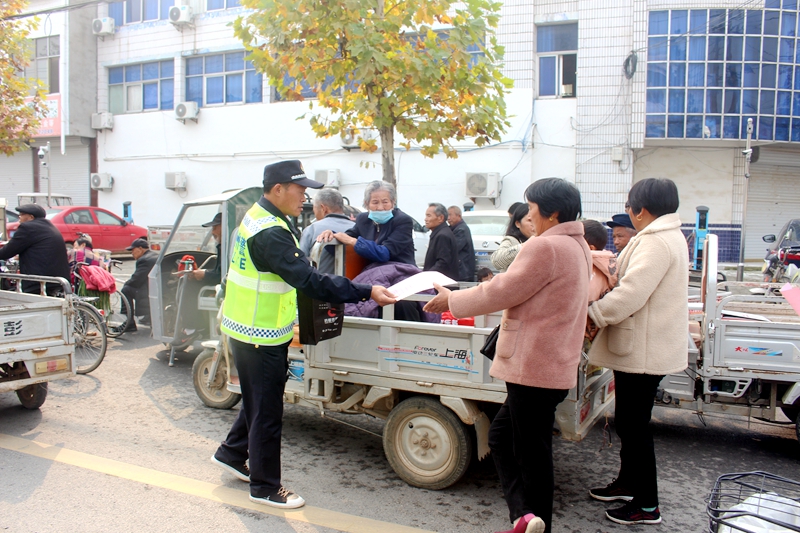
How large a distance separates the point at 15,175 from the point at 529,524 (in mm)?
28225

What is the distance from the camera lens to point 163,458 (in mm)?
4367

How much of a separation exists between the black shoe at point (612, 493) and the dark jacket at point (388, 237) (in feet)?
6.73

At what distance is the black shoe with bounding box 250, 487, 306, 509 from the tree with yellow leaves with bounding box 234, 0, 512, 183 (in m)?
4.72

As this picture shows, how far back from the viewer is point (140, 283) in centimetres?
854

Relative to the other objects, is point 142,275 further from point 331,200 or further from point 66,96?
point 66,96

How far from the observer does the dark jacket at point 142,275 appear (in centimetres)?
851

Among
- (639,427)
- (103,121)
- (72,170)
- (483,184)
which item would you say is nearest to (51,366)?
(639,427)

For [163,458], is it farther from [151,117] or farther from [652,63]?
[151,117]

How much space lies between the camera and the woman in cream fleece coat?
3.26 m

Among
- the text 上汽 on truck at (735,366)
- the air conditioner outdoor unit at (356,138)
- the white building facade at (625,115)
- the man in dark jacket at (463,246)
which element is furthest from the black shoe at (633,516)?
the air conditioner outdoor unit at (356,138)

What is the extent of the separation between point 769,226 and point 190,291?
60.8 ft

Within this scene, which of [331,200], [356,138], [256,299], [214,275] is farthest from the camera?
[356,138]

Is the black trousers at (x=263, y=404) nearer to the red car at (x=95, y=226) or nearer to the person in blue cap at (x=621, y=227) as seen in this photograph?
the person in blue cap at (x=621, y=227)

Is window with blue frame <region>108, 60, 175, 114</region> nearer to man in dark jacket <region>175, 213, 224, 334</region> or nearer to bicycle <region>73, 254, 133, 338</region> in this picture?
bicycle <region>73, 254, 133, 338</region>
